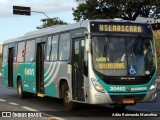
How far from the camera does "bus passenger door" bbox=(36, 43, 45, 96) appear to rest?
1703cm

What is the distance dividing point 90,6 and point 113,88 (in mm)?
47487

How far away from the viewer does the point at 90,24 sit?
42.0 feet

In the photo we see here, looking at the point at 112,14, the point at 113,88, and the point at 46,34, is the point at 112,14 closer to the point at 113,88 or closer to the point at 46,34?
the point at 46,34

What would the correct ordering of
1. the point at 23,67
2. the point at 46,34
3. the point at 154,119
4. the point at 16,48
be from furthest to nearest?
1. the point at 16,48
2. the point at 23,67
3. the point at 46,34
4. the point at 154,119

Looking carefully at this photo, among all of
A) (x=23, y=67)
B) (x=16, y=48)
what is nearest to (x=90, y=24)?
(x=23, y=67)

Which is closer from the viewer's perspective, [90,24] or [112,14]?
[90,24]

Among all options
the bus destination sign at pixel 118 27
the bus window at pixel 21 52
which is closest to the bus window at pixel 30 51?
the bus window at pixel 21 52

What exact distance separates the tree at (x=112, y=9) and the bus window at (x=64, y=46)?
43.2m

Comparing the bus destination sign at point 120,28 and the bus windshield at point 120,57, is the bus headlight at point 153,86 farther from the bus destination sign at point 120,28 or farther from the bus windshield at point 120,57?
the bus destination sign at point 120,28

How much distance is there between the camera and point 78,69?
13.3 m

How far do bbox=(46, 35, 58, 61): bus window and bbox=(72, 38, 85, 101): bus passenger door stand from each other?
1.89 m

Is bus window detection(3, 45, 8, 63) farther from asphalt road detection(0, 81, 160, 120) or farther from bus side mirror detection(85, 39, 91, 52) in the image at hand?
bus side mirror detection(85, 39, 91, 52)

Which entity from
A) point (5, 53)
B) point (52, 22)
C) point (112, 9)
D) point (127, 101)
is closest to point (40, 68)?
point (127, 101)

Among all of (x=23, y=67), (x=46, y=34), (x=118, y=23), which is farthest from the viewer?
(x=23, y=67)
